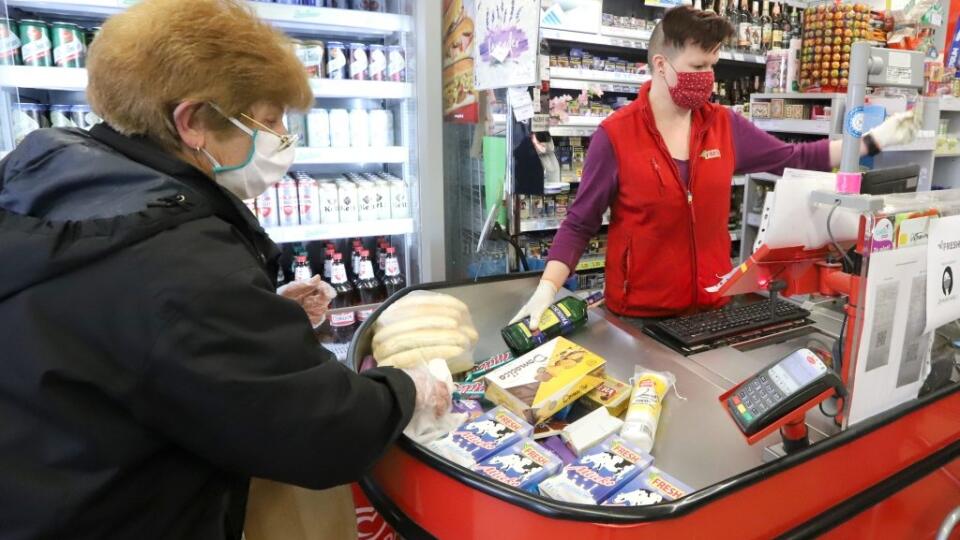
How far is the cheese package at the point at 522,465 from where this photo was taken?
105 cm

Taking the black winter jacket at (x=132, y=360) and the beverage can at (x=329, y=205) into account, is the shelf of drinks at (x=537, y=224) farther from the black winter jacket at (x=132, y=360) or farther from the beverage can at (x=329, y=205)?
the black winter jacket at (x=132, y=360)

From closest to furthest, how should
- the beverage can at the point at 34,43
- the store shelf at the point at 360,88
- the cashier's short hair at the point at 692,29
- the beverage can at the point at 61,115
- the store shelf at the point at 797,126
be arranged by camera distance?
the cashier's short hair at the point at 692,29, the beverage can at the point at 34,43, the beverage can at the point at 61,115, the store shelf at the point at 360,88, the store shelf at the point at 797,126

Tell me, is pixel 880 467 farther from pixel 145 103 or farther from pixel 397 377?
pixel 145 103

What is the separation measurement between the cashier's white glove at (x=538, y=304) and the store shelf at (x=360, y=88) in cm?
150

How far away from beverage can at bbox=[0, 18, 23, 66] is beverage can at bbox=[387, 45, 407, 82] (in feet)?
5.01

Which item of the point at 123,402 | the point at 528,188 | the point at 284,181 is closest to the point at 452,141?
the point at 528,188

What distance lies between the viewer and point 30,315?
Answer: 2.72 ft

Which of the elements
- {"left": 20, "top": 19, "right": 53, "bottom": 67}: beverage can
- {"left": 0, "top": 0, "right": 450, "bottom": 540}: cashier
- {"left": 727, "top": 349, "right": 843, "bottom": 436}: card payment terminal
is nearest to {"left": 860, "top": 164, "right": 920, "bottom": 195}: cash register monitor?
{"left": 727, "top": 349, "right": 843, "bottom": 436}: card payment terminal

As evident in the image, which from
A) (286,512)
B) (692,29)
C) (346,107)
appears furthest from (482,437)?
(346,107)

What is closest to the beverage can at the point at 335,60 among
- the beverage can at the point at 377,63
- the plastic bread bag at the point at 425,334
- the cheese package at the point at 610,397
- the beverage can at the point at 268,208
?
the beverage can at the point at 377,63

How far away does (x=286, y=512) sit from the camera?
4.19ft

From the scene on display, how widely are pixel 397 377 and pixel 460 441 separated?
0.17 meters

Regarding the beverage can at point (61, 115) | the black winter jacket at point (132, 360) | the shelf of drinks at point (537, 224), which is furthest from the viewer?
the shelf of drinks at point (537, 224)

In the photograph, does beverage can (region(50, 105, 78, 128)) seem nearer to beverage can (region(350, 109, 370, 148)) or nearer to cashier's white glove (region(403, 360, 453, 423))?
beverage can (region(350, 109, 370, 148))
